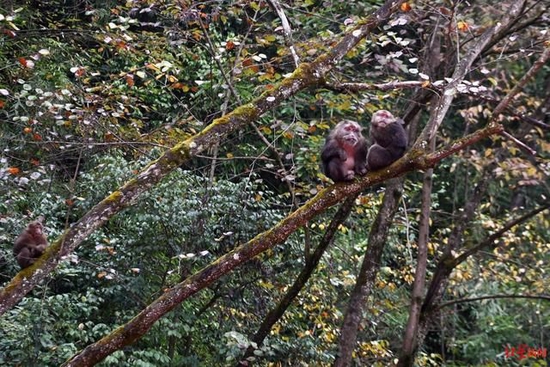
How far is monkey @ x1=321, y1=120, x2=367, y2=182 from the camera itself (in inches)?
228

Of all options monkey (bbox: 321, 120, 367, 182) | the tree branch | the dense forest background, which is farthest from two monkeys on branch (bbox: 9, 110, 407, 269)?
the tree branch

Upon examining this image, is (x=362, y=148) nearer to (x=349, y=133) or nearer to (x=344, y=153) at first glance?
(x=349, y=133)

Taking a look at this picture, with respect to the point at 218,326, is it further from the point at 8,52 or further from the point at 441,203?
the point at 441,203

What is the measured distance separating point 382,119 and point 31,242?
10.6 feet

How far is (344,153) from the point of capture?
5949mm

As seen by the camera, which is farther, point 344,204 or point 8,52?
point 8,52

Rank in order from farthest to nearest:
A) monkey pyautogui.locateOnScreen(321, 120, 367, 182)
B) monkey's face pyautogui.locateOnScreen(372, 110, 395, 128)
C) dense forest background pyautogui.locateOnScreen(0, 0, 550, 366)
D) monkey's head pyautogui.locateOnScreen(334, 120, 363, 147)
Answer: dense forest background pyautogui.locateOnScreen(0, 0, 550, 366) → monkey's face pyautogui.locateOnScreen(372, 110, 395, 128) → monkey's head pyautogui.locateOnScreen(334, 120, 363, 147) → monkey pyautogui.locateOnScreen(321, 120, 367, 182)

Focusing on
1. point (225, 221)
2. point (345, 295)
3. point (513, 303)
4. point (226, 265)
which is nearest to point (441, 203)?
point (513, 303)

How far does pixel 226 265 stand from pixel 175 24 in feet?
12.0

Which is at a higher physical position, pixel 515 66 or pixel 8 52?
pixel 515 66

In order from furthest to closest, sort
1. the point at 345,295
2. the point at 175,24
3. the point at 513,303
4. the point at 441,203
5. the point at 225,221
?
the point at 441,203 → the point at 513,303 → the point at 345,295 → the point at 225,221 → the point at 175,24

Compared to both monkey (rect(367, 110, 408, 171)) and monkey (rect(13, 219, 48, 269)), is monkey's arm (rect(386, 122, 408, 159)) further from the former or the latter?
monkey (rect(13, 219, 48, 269))

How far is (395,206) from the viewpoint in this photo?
24.0 ft

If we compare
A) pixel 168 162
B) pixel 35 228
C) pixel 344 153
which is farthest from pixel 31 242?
pixel 344 153
